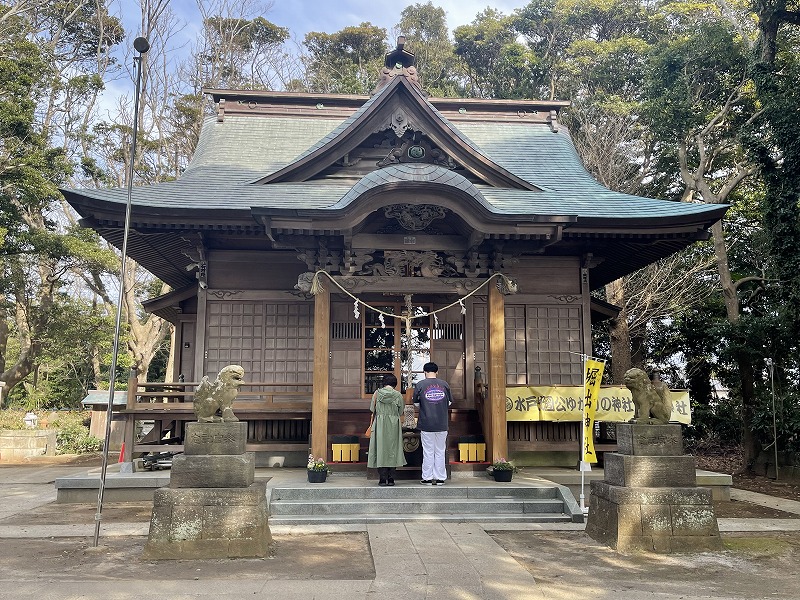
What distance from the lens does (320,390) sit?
33.1ft

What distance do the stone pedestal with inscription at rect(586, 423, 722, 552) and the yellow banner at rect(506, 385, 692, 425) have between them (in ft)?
13.8

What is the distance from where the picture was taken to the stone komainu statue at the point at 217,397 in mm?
6812

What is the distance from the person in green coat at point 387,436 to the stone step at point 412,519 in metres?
0.93

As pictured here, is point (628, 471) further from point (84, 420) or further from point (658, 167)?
point (84, 420)

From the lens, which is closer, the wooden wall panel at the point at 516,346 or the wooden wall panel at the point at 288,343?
the wooden wall panel at the point at 288,343

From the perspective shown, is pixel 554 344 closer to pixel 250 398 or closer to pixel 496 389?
pixel 496 389

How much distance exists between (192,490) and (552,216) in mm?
6494

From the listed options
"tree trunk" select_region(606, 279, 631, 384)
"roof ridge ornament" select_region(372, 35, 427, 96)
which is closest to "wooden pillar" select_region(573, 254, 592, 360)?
"roof ridge ornament" select_region(372, 35, 427, 96)

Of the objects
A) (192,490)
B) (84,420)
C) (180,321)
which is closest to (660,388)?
(192,490)

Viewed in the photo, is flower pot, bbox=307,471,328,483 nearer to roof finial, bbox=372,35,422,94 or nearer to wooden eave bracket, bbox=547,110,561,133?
roof finial, bbox=372,35,422,94

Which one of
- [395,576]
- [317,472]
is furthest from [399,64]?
[395,576]

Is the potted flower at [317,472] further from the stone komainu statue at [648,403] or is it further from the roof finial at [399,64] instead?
the roof finial at [399,64]

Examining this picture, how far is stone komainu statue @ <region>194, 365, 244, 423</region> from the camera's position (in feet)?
22.4

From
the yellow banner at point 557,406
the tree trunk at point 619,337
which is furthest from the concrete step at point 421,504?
the tree trunk at point 619,337
